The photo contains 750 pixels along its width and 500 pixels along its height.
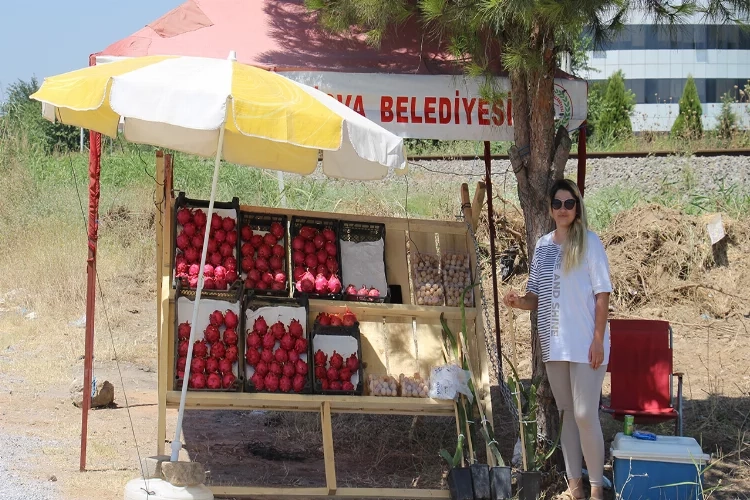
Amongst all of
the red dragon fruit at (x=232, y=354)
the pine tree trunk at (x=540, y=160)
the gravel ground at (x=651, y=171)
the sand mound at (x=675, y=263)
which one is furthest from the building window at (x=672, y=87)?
the red dragon fruit at (x=232, y=354)

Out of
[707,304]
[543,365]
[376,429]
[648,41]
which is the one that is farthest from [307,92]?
[648,41]

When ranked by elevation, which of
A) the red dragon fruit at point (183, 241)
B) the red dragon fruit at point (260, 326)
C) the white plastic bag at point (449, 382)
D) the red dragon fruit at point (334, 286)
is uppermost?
the red dragon fruit at point (183, 241)

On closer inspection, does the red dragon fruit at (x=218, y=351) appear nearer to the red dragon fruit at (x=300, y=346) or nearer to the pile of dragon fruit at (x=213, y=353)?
the pile of dragon fruit at (x=213, y=353)

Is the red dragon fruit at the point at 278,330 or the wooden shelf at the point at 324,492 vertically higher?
the red dragon fruit at the point at 278,330

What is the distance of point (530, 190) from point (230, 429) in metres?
3.17

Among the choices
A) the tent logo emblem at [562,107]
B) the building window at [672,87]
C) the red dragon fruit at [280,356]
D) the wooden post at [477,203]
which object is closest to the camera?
the red dragon fruit at [280,356]

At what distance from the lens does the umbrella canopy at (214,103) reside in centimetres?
482

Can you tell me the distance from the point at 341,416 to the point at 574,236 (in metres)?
3.31

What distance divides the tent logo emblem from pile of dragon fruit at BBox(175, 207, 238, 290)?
2355 mm

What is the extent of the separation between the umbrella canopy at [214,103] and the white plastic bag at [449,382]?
4.75 ft

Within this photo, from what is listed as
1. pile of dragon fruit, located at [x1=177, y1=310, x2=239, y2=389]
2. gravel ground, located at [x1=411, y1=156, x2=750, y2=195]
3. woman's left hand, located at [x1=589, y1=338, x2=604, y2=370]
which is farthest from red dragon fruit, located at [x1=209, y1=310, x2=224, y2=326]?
gravel ground, located at [x1=411, y1=156, x2=750, y2=195]

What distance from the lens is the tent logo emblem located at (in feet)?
21.7

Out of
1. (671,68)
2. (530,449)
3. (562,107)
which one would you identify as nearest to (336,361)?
(530,449)

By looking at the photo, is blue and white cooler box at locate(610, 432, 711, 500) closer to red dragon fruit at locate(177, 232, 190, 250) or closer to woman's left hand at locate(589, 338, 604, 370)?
woman's left hand at locate(589, 338, 604, 370)
